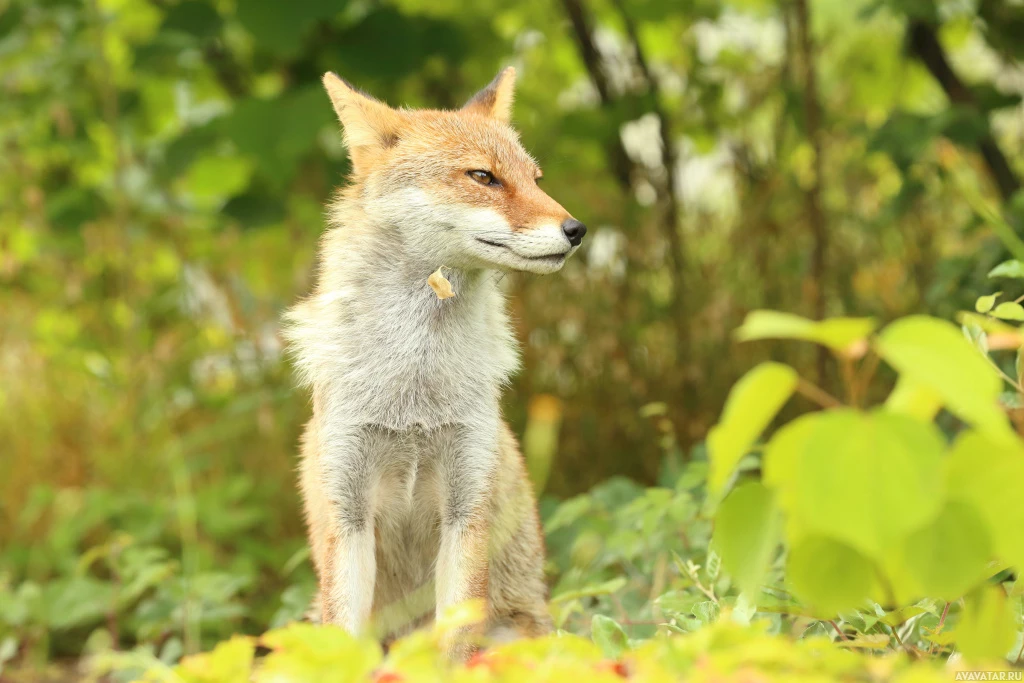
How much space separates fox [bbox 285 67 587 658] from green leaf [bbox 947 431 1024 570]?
156cm

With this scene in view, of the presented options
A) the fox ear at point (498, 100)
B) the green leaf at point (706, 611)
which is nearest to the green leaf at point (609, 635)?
the green leaf at point (706, 611)

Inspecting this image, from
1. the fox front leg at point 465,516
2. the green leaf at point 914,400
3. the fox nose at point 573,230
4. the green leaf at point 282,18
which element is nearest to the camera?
the green leaf at point 914,400

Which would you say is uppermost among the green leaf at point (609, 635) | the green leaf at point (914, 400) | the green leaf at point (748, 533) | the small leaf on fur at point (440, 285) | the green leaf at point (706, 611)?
the small leaf on fur at point (440, 285)

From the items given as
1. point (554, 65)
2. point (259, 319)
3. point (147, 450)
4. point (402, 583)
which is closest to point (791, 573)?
point (402, 583)

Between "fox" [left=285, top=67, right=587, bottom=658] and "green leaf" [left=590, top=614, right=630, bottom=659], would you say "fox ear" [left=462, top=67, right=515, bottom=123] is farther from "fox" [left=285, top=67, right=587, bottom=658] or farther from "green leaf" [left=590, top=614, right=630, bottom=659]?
"green leaf" [left=590, top=614, right=630, bottom=659]

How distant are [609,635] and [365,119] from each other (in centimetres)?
186

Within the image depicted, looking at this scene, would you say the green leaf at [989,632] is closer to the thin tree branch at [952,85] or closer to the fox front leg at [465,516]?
the fox front leg at [465,516]

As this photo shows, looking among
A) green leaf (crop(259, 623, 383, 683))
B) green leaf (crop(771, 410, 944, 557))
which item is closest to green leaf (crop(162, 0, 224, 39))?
green leaf (crop(259, 623, 383, 683))

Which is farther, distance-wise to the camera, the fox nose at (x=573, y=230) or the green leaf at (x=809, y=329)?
the fox nose at (x=573, y=230)

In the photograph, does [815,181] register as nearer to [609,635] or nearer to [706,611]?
[706,611]

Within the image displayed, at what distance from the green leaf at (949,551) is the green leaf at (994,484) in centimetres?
2

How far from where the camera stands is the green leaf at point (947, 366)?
4.60 feet

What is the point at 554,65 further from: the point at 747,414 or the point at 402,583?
the point at 747,414

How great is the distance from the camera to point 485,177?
3.24 metres
